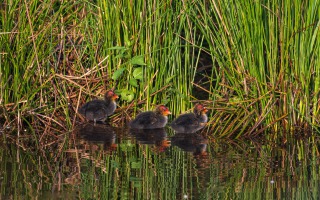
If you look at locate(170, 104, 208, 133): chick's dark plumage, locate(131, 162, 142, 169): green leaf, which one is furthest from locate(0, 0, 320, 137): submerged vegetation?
locate(131, 162, 142, 169): green leaf

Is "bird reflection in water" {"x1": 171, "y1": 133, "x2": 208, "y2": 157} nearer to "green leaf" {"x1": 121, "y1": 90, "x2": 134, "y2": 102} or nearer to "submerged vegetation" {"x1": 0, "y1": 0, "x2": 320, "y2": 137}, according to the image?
"submerged vegetation" {"x1": 0, "y1": 0, "x2": 320, "y2": 137}

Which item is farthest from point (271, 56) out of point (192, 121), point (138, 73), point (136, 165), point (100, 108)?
point (136, 165)

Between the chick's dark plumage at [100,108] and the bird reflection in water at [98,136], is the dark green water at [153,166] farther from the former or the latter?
the chick's dark plumage at [100,108]

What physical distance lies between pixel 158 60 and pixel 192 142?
48.5 inches

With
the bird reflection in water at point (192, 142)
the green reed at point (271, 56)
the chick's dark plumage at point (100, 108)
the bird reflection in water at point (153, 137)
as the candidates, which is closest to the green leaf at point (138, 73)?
the chick's dark plumage at point (100, 108)

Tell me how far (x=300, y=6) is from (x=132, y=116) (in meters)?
2.19

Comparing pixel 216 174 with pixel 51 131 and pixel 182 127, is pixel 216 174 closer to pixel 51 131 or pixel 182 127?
pixel 182 127

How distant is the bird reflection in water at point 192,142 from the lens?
723cm

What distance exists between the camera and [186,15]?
26.6ft

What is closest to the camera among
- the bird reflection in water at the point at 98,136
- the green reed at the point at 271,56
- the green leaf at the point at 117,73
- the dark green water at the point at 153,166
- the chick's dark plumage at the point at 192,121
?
the dark green water at the point at 153,166

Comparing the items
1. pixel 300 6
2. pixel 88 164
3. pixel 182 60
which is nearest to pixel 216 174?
pixel 88 164

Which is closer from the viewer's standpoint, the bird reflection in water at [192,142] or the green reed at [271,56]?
the bird reflection in water at [192,142]

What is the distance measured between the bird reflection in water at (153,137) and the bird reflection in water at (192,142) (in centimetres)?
11

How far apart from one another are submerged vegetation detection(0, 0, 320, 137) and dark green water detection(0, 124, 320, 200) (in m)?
0.36
